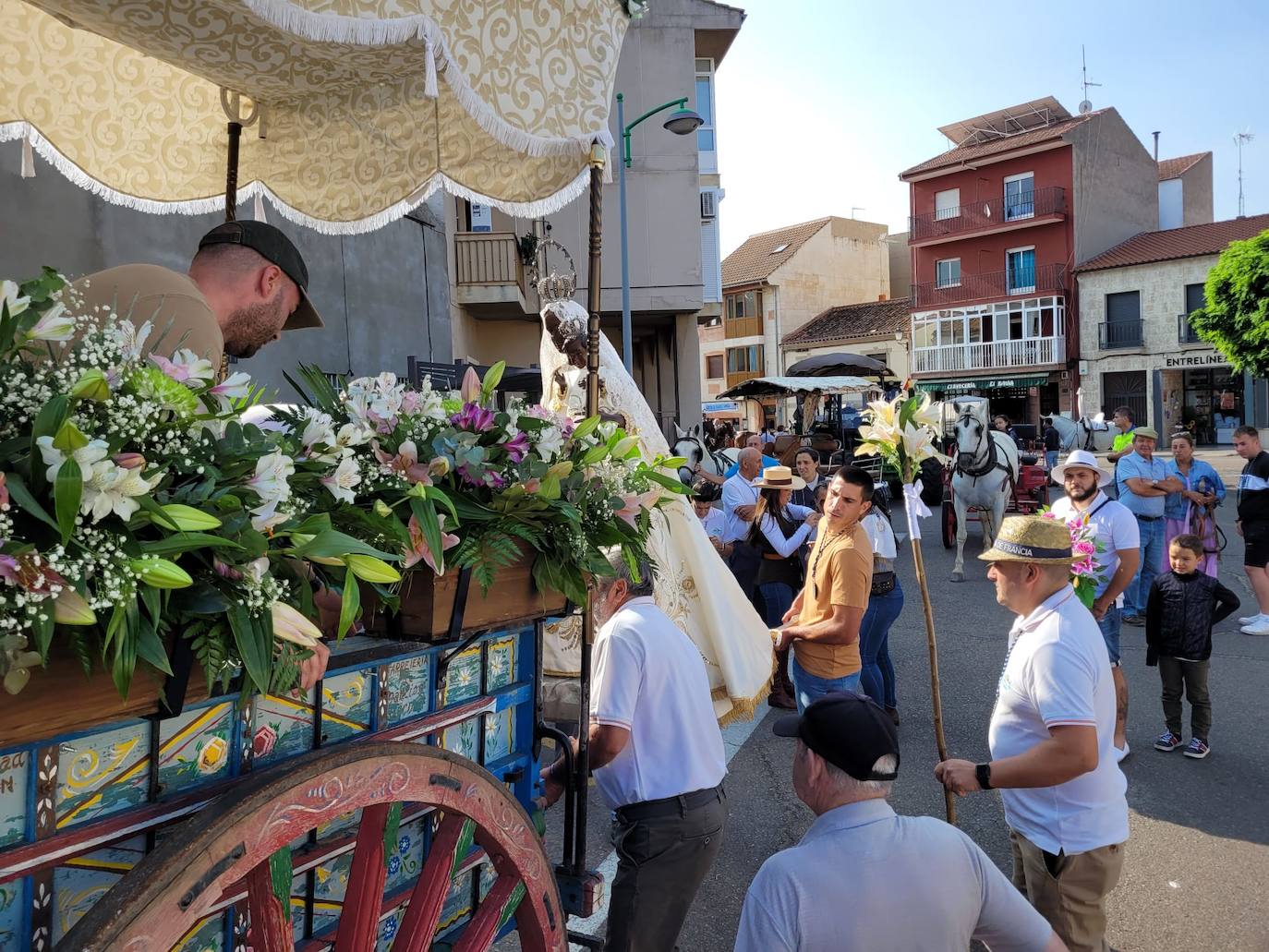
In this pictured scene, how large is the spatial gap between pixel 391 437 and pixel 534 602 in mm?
541

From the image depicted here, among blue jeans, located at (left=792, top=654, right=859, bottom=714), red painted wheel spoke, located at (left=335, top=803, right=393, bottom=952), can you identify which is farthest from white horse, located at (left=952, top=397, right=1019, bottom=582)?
red painted wheel spoke, located at (left=335, top=803, right=393, bottom=952)

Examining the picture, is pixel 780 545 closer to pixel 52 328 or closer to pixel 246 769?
pixel 246 769

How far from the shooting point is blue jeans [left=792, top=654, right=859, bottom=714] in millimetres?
4793

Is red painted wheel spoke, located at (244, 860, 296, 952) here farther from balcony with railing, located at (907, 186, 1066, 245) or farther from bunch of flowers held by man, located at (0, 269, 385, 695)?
balcony with railing, located at (907, 186, 1066, 245)

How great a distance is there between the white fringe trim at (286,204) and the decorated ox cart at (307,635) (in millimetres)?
92

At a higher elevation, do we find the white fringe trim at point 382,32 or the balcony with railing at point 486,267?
the balcony with railing at point 486,267

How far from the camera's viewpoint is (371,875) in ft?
5.58

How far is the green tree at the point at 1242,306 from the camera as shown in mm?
24438

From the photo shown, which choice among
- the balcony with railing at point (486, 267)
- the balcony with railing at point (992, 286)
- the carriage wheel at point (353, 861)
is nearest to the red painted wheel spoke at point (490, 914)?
the carriage wheel at point (353, 861)

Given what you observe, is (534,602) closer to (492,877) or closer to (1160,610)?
(492,877)

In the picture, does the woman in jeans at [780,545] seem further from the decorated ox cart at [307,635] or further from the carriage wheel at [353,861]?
the carriage wheel at [353,861]

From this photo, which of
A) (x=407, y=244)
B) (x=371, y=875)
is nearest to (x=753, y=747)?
(x=371, y=875)

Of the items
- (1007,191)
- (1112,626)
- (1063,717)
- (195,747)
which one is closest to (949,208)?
(1007,191)

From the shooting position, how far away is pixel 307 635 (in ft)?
4.86
